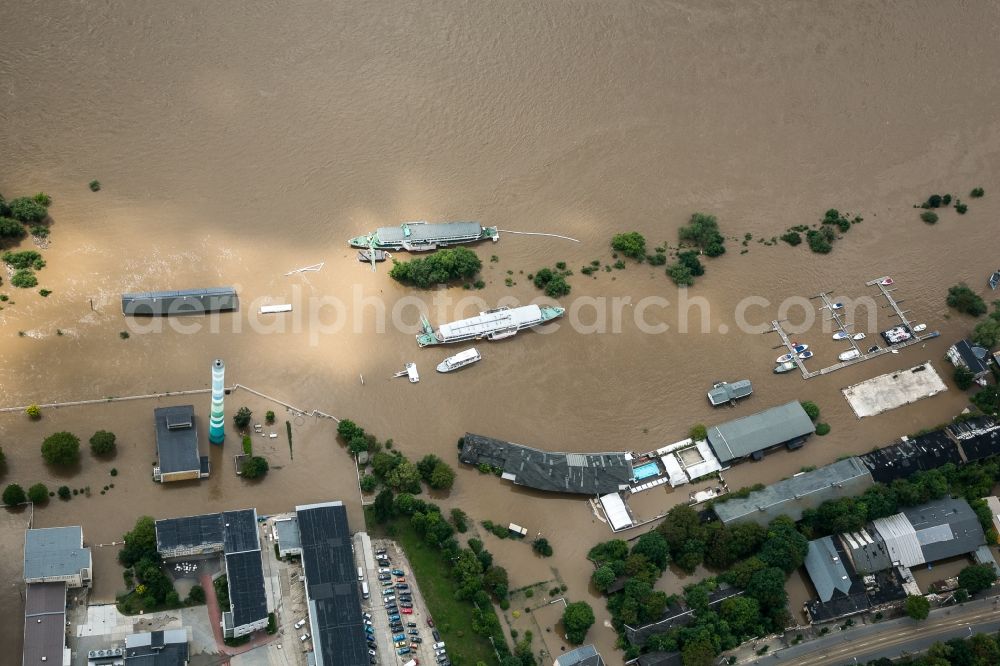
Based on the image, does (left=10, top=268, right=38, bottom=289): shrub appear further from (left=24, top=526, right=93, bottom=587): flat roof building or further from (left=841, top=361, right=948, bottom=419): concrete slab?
(left=841, top=361, right=948, bottom=419): concrete slab

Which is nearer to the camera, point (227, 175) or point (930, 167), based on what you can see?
point (227, 175)

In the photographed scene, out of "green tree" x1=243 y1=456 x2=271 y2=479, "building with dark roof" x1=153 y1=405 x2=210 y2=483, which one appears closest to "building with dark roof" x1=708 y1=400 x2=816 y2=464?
"green tree" x1=243 y1=456 x2=271 y2=479

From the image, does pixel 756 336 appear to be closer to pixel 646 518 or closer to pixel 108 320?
pixel 646 518

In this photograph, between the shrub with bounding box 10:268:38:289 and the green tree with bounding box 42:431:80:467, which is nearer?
the green tree with bounding box 42:431:80:467

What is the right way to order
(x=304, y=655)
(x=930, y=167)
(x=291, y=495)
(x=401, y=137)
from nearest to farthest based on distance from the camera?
(x=304, y=655), (x=291, y=495), (x=401, y=137), (x=930, y=167)

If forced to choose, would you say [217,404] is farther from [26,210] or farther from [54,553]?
[26,210]

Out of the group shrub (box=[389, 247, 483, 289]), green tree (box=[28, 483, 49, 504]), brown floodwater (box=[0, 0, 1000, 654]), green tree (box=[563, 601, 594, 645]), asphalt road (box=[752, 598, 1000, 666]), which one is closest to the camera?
green tree (box=[28, 483, 49, 504])

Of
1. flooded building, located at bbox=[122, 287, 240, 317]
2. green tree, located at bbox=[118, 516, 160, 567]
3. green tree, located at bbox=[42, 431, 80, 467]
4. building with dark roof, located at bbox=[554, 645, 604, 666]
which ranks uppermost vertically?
flooded building, located at bbox=[122, 287, 240, 317]

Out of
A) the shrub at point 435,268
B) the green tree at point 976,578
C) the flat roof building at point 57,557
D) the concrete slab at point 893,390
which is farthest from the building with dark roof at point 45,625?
the green tree at point 976,578

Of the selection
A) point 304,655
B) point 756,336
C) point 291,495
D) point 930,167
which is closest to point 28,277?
point 291,495
